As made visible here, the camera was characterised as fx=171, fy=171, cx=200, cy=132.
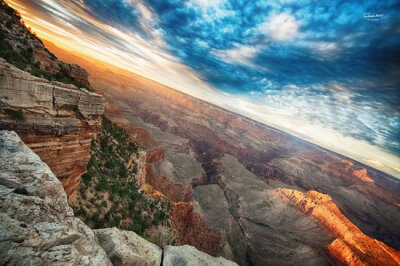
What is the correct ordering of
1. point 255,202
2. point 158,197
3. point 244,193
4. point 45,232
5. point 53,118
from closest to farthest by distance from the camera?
point 45,232
point 53,118
point 158,197
point 255,202
point 244,193

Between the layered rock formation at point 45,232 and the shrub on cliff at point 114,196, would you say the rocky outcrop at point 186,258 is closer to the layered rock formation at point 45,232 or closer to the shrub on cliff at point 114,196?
the layered rock formation at point 45,232

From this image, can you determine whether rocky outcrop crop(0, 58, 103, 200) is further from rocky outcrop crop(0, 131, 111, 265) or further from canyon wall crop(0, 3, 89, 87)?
canyon wall crop(0, 3, 89, 87)

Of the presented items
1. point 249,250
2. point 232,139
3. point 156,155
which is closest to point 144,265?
point 249,250

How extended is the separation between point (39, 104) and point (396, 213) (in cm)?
13439

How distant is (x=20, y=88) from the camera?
8.41 metres

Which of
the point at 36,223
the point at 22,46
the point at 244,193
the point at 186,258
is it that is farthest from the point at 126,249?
the point at 244,193

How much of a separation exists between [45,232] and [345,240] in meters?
53.7

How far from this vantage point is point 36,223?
3.53 metres

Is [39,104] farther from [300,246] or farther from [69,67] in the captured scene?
[300,246]

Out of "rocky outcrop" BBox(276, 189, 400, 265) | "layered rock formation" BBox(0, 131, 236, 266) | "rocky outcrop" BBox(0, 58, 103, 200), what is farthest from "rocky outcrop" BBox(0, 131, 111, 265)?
"rocky outcrop" BBox(276, 189, 400, 265)

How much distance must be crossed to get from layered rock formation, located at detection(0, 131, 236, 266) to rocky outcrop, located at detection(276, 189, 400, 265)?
44.4 meters

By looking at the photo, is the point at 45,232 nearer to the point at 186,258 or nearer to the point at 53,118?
the point at 186,258

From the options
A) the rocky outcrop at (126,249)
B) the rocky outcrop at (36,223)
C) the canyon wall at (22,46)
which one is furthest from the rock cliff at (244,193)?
the rocky outcrop at (36,223)

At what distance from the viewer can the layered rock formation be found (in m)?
3.06
